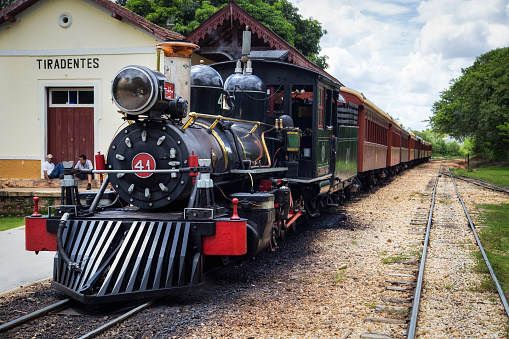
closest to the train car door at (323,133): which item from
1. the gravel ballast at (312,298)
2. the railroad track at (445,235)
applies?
the gravel ballast at (312,298)

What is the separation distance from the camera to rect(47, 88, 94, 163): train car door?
14.0m

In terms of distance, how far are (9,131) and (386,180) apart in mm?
16623

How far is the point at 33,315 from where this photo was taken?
180 inches

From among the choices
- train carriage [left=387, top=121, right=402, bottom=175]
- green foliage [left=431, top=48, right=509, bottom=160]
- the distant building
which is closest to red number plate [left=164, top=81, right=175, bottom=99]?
the distant building

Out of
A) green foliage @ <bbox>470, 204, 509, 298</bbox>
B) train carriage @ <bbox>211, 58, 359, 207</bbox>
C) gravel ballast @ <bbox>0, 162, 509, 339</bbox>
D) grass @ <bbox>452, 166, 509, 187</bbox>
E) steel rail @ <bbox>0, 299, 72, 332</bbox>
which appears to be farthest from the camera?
grass @ <bbox>452, 166, 509, 187</bbox>

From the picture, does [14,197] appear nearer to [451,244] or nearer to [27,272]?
[27,272]

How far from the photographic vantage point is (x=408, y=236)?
9453 mm

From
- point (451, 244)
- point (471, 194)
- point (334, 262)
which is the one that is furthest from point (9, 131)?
point (471, 194)

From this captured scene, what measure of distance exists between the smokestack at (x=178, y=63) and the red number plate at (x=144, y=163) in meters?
0.89

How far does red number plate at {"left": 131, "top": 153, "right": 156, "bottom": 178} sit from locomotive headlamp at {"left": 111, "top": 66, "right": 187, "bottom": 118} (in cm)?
48

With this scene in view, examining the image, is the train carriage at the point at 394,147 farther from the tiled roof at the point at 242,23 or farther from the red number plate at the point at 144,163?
the red number plate at the point at 144,163

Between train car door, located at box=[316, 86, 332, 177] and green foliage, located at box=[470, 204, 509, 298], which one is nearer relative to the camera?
green foliage, located at box=[470, 204, 509, 298]

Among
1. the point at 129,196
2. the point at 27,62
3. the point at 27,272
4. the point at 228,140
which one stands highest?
the point at 27,62

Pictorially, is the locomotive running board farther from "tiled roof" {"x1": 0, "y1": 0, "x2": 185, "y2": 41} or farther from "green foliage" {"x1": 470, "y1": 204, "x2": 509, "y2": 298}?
"tiled roof" {"x1": 0, "y1": 0, "x2": 185, "y2": 41}
